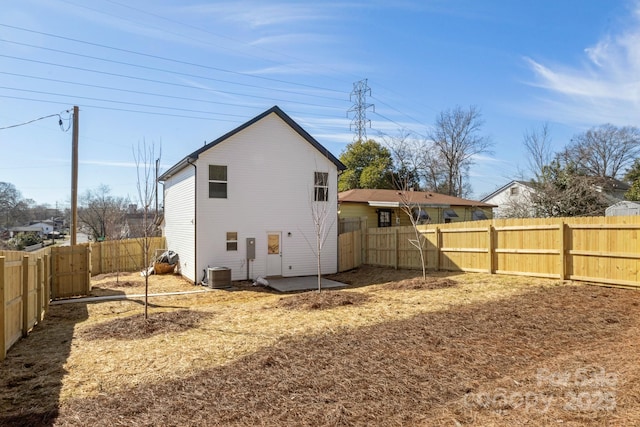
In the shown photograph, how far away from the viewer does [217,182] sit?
15875mm

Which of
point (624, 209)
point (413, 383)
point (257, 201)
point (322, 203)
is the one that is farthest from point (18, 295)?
point (624, 209)

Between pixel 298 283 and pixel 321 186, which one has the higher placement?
pixel 321 186

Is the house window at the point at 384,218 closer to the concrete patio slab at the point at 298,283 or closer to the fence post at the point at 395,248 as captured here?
the fence post at the point at 395,248

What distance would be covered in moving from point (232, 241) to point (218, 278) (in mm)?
1915

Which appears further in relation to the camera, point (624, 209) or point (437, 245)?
point (624, 209)

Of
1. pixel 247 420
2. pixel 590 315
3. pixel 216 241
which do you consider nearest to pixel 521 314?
pixel 590 315

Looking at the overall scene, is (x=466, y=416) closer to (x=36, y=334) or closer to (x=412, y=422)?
(x=412, y=422)

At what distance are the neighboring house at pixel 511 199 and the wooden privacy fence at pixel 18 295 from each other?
25551 mm

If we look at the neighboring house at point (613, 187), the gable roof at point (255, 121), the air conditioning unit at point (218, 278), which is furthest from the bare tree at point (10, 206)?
the neighboring house at point (613, 187)

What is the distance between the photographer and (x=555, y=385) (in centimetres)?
432

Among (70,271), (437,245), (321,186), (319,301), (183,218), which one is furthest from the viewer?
(321,186)

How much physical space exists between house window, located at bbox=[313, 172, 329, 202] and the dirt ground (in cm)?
857

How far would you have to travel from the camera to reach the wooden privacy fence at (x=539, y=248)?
10273 millimetres

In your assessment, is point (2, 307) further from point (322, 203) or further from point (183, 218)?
point (322, 203)
